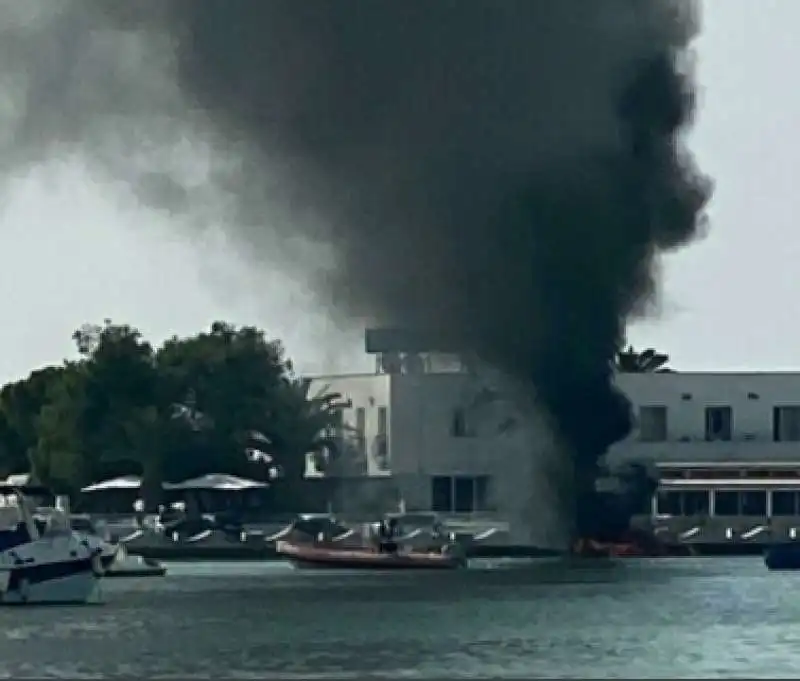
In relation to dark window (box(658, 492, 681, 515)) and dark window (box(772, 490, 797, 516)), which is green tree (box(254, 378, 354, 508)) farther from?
dark window (box(772, 490, 797, 516))

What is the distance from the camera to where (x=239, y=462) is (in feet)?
555

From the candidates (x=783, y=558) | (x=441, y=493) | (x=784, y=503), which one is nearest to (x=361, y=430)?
(x=441, y=493)

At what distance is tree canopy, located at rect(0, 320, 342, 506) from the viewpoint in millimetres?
169000

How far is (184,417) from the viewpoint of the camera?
171500 mm

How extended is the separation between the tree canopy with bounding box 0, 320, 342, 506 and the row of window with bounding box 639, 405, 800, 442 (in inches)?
676

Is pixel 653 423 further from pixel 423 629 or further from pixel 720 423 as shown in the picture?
pixel 423 629

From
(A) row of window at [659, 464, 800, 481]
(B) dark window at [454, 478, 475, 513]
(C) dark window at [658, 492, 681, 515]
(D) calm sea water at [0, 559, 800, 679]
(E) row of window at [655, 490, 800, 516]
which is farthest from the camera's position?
(A) row of window at [659, 464, 800, 481]

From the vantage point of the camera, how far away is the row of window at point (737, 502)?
6393 inches

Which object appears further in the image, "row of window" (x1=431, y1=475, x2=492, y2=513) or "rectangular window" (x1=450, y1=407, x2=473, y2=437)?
"row of window" (x1=431, y1=475, x2=492, y2=513)

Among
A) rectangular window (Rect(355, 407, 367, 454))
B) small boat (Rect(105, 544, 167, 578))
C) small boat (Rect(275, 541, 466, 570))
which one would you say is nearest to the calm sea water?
small boat (Rect(105, 544, 167, 578))

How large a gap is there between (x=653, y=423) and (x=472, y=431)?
47.4 ft

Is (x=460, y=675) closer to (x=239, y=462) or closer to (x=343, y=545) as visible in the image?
(x=343, y=545)

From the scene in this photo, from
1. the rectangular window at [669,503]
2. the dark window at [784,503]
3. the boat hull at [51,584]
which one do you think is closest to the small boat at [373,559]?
the boat hull at [51,584]

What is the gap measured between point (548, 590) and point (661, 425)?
6281 centimetres
